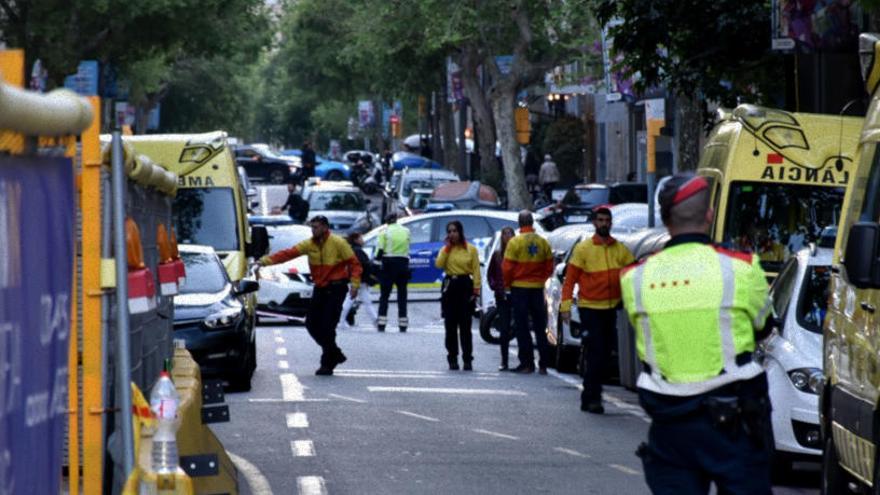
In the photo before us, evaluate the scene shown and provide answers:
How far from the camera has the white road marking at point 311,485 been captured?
11.9 metres

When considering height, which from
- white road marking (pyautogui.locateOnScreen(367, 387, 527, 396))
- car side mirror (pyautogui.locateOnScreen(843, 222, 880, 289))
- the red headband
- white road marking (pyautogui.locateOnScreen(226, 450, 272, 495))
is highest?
the red headband

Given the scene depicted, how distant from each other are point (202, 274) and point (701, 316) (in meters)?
13.4

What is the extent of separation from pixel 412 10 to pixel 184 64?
116 feet

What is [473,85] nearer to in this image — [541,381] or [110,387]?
[541,381]

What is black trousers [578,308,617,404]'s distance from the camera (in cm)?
1725

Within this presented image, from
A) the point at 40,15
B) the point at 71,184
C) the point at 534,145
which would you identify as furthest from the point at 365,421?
the point at 534,145

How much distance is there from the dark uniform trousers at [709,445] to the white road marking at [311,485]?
5027mm

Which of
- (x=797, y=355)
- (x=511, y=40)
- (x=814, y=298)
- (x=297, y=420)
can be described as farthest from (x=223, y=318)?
(x=511, y=40)

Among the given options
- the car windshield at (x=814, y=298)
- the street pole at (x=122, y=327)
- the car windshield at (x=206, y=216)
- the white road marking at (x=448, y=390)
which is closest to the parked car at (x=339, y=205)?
the car windshield at (x=206, y=216)

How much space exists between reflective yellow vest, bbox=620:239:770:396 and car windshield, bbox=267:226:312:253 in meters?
28.1

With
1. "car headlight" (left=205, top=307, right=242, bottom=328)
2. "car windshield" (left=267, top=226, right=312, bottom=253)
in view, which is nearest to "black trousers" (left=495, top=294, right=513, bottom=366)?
"car headlight" (left=205, top=307, right=242, bottom=328)

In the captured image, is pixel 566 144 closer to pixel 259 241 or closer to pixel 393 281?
pixel 393 281

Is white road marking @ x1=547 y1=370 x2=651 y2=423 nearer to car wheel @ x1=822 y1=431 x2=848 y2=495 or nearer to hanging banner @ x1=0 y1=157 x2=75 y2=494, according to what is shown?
car wheel @ x1=822 y1=431 x2=848 y2=495

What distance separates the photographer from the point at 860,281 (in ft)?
27.6
